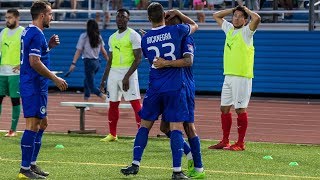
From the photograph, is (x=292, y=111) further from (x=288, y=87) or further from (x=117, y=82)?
(x=117, y=82)

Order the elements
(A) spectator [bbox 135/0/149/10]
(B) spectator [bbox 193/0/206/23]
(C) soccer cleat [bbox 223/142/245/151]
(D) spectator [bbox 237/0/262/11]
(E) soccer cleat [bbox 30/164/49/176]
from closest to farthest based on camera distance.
Answer: (E) soccer cleat [bbox 30/164/49/176], (C) soccer cleat [bbox 223/142/245/151], (D) spectator [bbox 237/0/262/11], (B) spectator [bbox 193/0/206/23], (A) spectator [bbox 135/0/149/10]

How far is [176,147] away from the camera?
12016mm

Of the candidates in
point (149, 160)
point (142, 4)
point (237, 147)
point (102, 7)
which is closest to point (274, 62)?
point (142, 4)

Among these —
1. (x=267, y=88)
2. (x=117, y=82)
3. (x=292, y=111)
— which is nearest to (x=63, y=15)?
(x=267, y=88)

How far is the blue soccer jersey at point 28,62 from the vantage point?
12.2 meters

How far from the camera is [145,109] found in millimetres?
12289

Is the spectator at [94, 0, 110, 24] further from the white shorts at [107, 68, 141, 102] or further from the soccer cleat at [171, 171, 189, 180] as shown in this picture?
the soccer cleat at [171, 171, 189, 180]

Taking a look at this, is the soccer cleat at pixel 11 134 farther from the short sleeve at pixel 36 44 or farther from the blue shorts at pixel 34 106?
the short sleeve at pixel 36 44

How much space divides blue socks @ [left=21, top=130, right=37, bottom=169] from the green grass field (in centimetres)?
35

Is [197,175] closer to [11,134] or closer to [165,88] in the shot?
[165,88]

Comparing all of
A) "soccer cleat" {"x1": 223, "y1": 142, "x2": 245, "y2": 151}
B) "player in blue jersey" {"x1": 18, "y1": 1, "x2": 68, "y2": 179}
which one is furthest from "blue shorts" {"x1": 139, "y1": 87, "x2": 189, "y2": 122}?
"soccer cleat" {"x1": 223, "y1": 142, "x2": 245, "y2": 151}

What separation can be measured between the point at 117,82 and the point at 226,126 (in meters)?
2.33

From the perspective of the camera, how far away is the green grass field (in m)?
12.8

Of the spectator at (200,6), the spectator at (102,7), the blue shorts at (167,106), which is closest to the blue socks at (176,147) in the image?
the blue shorts at (167,106)
